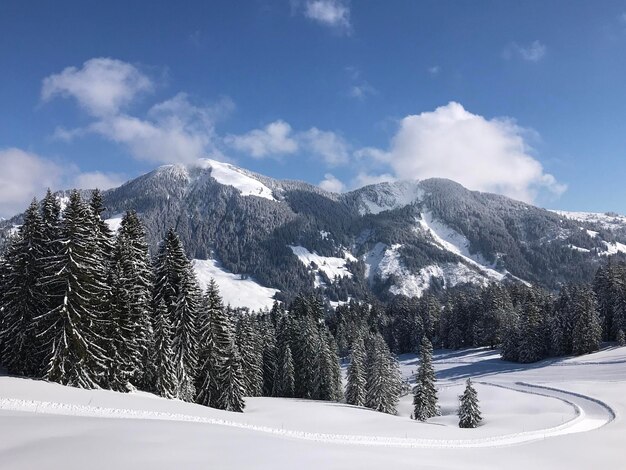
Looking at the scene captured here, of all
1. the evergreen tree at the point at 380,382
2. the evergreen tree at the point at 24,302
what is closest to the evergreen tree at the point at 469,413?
the evergreen tree at the point at 380,382

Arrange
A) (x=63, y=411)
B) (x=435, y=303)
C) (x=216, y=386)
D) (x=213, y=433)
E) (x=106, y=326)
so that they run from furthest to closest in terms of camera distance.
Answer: (x=435, y=303), (x=216, y=386), (x=106, y=326), (x=63, y=411), (x=213, y=433)

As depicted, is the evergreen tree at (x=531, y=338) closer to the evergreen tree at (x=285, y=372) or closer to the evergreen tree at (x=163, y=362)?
the evergreen tree at (x=285, y=372)

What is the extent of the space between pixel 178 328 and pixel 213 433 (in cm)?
2447

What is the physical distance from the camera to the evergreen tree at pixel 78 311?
3294 cm

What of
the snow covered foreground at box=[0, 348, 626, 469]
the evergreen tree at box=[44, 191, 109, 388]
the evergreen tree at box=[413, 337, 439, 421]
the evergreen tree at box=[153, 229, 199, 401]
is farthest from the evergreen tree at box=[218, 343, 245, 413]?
the evergreen tree at box=[413, 337, 439, 421]

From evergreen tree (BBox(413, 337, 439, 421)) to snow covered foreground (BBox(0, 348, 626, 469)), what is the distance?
2.19 meters

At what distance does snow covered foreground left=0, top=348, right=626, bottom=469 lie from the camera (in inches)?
610

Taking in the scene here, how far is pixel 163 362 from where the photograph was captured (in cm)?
4078

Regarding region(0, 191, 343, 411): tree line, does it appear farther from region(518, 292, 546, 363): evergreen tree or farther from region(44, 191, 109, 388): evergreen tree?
region(518, 292, 546, 363): evergreen tree

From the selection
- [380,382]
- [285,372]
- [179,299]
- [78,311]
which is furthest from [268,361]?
[78,311]

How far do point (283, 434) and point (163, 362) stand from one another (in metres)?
17.4

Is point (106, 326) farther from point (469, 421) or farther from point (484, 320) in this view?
point (484, 320)

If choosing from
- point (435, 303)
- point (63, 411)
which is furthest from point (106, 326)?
point (435, 303)

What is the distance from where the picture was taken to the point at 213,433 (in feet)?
67.9
